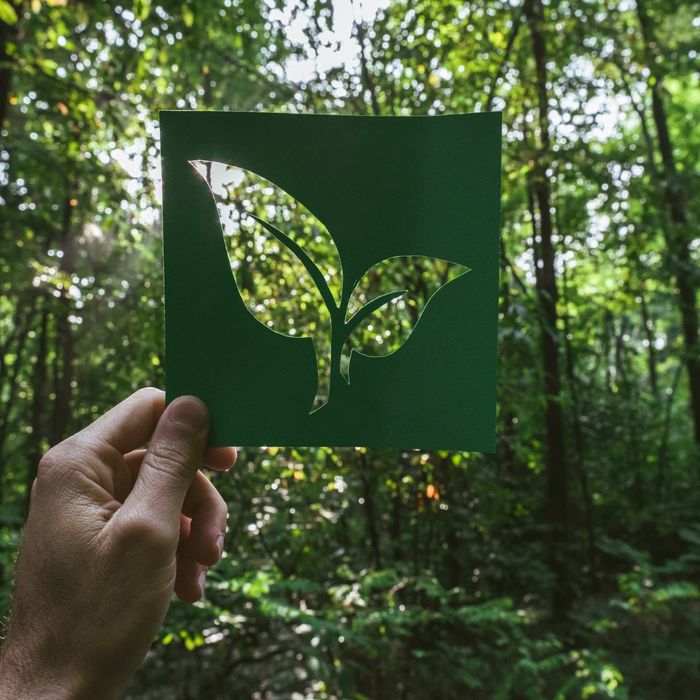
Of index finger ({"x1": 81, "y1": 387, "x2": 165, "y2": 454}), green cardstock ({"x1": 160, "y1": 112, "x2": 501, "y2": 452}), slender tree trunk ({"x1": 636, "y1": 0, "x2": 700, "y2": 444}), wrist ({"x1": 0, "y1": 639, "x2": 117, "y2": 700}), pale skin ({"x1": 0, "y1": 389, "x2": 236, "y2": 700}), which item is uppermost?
slender tree trunk ({"x1": 636, "y1": 0, "x2": 700, "y2": 444})

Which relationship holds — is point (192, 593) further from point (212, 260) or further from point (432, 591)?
point (432, 591)

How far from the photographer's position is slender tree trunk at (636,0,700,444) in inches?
160

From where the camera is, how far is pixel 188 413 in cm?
95

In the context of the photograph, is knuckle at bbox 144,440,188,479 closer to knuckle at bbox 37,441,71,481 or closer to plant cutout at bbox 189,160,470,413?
knuckle at bbox 37,441,71,481

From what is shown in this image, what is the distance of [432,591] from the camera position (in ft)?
9.01

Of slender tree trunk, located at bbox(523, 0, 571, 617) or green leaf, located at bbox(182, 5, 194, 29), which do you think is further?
slender tree trunk, located at bbox(523, 0, 571, 617)

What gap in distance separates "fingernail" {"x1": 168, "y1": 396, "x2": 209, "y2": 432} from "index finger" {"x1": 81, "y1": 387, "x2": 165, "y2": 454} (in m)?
0.15

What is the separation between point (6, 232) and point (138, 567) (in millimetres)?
4406

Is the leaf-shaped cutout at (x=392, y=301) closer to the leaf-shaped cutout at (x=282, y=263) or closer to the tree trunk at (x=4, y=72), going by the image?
the leaf-shaped cutout at (x=282, y=263)

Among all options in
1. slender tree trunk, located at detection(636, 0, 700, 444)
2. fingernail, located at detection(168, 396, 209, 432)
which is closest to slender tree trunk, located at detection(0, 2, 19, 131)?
fingernail, located at detection(168, 396, 209, 432)

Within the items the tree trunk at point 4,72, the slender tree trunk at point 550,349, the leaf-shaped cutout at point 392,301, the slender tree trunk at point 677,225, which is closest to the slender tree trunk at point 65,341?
the tree trunk at point 4,72

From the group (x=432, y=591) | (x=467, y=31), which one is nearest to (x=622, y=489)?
(x=432, y=591)

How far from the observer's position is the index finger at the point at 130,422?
3.42 feet

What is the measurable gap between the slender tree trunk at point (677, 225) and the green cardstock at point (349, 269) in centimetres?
343
